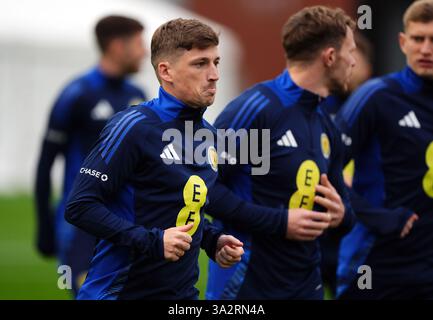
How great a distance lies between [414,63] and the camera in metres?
6.18

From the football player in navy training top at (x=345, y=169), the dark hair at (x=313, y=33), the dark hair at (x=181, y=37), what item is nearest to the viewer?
the dark hair at (x=181, y=37)

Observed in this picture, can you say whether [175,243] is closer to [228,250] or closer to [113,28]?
[228,250]

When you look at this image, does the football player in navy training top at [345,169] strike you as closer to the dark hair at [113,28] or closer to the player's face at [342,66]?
the dark hair at [113,28]

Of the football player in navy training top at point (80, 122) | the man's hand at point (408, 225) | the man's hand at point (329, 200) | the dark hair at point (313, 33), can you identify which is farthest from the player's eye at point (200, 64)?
the football player in navy training top at point (80, 122)

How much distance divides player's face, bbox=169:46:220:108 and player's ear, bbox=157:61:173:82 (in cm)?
1

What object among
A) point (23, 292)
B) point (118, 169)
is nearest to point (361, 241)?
point (118, 169)

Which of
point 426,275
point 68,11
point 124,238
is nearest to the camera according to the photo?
point 124,238

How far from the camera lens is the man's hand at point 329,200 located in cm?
557

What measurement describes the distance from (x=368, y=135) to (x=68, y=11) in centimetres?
1591

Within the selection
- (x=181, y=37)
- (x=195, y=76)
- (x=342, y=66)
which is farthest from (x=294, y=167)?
(x=181, y=37)

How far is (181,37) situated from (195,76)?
198 mm

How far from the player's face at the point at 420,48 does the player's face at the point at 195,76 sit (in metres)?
1.84

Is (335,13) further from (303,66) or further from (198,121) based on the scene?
(198,121)

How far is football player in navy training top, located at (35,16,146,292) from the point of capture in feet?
25.2
